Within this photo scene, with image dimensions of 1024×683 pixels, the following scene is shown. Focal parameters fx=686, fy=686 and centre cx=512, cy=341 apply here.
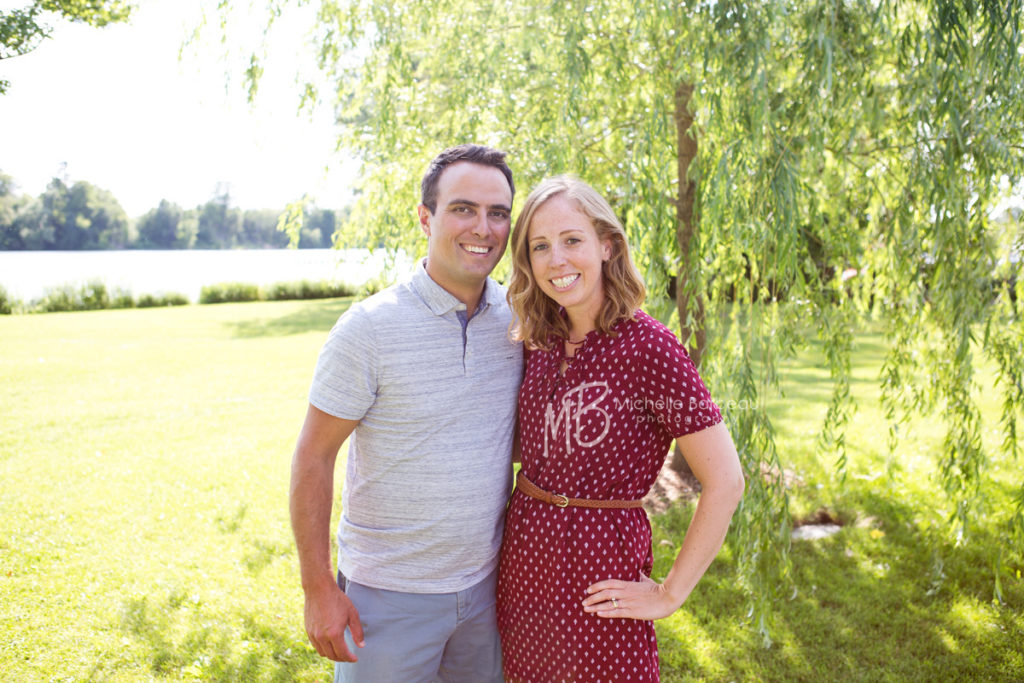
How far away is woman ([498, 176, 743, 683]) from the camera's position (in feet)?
5.37

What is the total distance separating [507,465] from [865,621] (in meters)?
2.72

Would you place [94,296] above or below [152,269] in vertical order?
below

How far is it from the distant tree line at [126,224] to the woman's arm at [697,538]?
4024 millimetres

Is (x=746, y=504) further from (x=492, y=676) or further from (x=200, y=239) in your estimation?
(x=200, y=239)

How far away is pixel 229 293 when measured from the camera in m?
23.5

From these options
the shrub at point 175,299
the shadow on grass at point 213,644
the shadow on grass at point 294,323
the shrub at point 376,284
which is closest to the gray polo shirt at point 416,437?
the shadow on grass at point 213,644

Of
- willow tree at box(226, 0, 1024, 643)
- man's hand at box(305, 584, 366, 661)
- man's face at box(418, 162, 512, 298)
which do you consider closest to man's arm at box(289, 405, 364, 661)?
man's hand at box(305, 584, 366, 661)

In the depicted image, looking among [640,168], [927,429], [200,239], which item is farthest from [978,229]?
[200,239]

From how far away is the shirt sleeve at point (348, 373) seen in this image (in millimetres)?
1703

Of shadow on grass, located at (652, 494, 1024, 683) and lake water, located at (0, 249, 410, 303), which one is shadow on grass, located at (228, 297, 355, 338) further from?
shadow on grass, located at (652, 494, 1024, 683)

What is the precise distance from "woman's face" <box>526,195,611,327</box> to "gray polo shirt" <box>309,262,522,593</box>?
0.93 ft

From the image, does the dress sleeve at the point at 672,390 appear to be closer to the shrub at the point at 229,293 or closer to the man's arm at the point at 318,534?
the man's arm at the point at 318,534

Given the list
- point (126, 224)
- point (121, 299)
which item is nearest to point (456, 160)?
point (121, 299)

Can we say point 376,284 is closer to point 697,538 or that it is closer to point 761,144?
point 761,144
